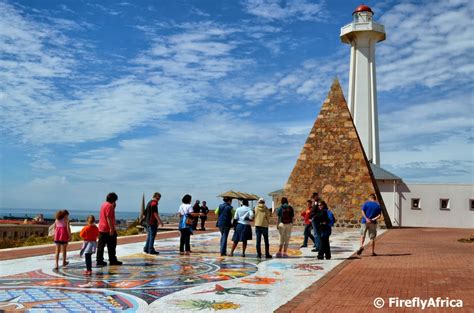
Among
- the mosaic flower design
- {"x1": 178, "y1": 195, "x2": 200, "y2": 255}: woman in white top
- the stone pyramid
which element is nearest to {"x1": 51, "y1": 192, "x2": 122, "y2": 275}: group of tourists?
{"x1": 178, "y1": 195, "x2": 200, "y2": 255}: woman in white top

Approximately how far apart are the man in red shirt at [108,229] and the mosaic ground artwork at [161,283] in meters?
0.41

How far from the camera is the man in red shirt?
397 inches

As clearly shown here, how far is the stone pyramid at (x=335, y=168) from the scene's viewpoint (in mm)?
25375

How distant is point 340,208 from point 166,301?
20.0m

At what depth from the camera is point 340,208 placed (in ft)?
83.7

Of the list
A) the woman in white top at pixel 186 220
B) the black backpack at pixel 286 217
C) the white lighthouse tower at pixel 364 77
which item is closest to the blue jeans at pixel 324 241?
the black backpack at pixel 286 217

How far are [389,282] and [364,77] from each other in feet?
108

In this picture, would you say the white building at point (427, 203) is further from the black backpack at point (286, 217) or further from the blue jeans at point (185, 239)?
the blue jeans at point (185, 239)

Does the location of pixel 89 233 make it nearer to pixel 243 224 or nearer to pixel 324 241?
pixel 243 224

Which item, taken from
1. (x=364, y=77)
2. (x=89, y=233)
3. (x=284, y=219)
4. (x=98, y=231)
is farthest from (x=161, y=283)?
(x=364, y=77)

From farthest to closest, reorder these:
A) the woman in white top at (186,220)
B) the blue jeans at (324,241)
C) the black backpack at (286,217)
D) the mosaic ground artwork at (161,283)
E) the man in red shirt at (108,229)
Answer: the woman in white top at (186,220), the black backpack at (286,217), the blue jeans at (324,241), the man in red shirt at (108,229), the mosaic ground artwork at (161,283)

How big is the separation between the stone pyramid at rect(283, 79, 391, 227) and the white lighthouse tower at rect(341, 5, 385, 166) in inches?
473

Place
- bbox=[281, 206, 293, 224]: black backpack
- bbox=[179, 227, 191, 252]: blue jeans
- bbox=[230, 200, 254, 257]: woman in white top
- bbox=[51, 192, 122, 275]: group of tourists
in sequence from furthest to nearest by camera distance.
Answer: bbox=[179, 227, 191, 252]: blue jeans, bbox=[281, 206, 293, 224]: black backpack, bbox=[230, 200, 254, 257]: woman in white top, bbox=[51, 192, 122, 275]: group of tourists

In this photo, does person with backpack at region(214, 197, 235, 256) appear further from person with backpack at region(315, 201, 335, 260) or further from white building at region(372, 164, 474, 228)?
→ white building at region(372, 164, 474, 228)
